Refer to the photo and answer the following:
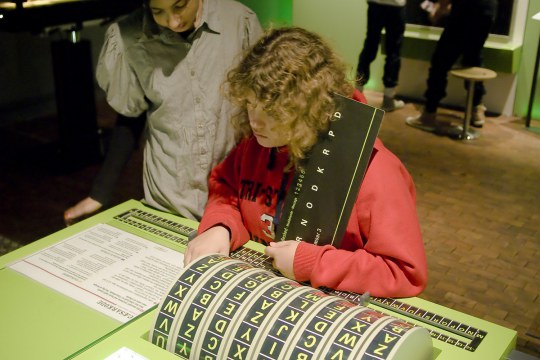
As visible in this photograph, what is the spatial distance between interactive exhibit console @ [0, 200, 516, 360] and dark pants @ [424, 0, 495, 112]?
2188 millimetres

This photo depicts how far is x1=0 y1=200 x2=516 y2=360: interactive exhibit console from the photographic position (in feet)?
3.42

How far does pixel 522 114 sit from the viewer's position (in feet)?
11.1

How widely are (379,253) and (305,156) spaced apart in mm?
275

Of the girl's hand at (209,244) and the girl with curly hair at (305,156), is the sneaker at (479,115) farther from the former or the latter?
the girl's hand at (209,244)

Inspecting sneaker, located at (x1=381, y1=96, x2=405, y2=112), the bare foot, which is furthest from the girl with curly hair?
sneaker, located at (x1=381, y1=96, x2=405, y2=112)

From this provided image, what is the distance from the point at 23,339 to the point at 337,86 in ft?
2.71

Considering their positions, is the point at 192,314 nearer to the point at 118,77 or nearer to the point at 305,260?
the point at 305,260

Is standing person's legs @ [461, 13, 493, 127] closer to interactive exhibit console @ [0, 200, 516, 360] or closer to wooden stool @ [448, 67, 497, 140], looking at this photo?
wooden stool @ [448, 67, 497, 140]

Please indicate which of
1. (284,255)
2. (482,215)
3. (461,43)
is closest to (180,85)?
(284,255)

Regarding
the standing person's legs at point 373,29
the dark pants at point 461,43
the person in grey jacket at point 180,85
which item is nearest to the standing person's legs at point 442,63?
the dark pants at point 461,43

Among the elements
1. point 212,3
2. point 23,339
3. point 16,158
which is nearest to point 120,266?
point 23,339

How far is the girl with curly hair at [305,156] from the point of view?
1329 millimetres

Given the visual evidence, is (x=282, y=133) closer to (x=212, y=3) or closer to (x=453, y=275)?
(x=212, y=3)

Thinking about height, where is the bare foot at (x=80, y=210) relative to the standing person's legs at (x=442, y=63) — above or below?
below
